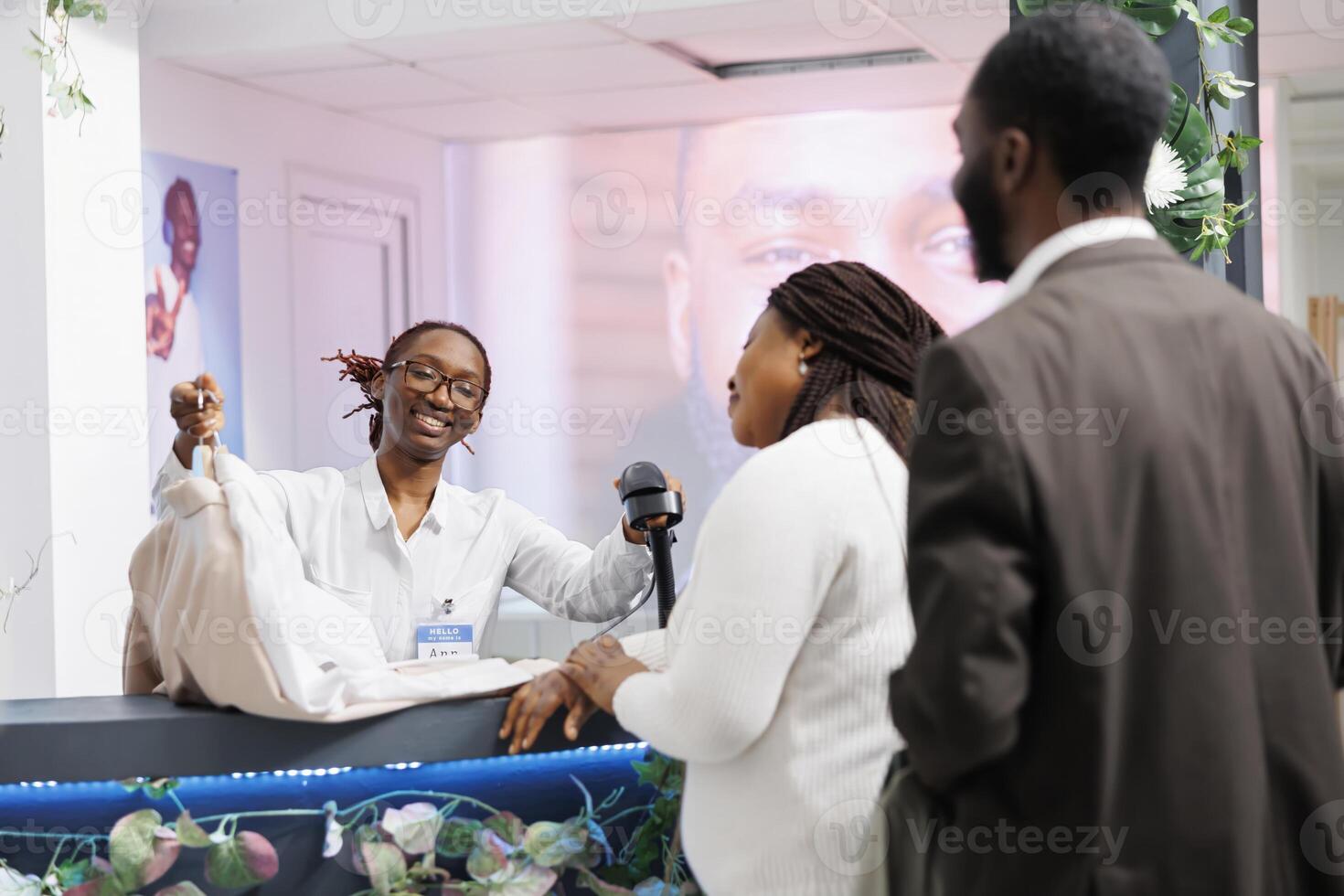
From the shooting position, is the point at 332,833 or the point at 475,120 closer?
the point at 332,833

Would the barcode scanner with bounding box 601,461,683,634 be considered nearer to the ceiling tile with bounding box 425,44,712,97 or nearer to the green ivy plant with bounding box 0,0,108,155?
the green ivy plant with bounding box 0,0,108,155

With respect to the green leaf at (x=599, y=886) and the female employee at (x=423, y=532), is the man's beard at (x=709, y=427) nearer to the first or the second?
the female employee at (x=423, y=532)

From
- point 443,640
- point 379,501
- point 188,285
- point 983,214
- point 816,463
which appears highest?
point 188,285

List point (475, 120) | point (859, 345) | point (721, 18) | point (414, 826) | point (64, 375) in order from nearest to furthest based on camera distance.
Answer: point (859, 345), point (414, 826), point (64, 375), point (721, 18), point (475, 120)

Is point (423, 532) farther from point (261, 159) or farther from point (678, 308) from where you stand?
point (678, 308)

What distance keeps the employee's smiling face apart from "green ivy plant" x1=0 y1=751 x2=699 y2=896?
3.76ft

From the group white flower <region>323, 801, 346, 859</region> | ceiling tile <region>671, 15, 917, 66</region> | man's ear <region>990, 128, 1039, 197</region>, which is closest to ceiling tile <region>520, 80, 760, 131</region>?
ceiling tile <region>671, 15, 917, 66</region>

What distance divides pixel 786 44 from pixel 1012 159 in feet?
12.6

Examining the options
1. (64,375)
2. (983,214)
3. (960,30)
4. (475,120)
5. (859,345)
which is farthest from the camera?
(475,120)

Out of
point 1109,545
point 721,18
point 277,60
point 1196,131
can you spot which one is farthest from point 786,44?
point 1109,545

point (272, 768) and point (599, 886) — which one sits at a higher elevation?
point (272, 768)

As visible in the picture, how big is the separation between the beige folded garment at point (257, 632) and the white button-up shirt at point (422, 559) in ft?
2.76

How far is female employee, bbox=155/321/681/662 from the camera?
2869 mm

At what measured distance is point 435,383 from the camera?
2869 millimetres
